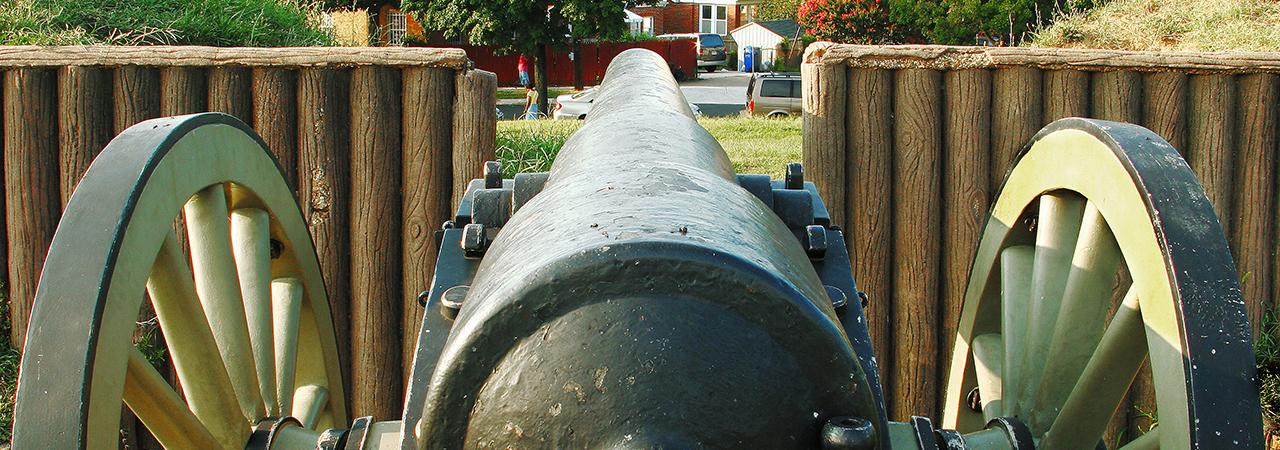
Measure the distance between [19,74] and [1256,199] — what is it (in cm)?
443

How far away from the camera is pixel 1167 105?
175 inches

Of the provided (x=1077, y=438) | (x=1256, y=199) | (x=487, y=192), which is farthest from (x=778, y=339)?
(x=1256, y=199)

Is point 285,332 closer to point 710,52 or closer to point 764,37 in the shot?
point 710,52

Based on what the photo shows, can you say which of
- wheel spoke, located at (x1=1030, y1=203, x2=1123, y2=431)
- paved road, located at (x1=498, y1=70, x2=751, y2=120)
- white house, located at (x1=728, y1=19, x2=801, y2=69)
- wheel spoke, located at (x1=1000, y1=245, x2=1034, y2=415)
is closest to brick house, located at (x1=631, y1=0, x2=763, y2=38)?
white house, located at (x1=728, y1=19, x2=801, y2=69)

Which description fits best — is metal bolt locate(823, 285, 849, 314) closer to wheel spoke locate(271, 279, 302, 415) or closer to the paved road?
wheel spoke locate(271, 279, 302, 415)

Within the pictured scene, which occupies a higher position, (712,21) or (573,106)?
(712,21)

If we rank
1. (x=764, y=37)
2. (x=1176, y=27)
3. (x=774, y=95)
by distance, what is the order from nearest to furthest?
(x=1176, y=27) < (x=774, y=95) < (x=764, y=37)

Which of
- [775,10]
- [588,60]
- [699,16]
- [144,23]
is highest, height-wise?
[775,10]

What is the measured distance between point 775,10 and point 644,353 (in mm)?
77945

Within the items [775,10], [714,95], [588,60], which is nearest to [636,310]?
[714,95]

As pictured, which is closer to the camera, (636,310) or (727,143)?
(636,310)

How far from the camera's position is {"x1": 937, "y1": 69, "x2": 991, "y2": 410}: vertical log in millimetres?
4484

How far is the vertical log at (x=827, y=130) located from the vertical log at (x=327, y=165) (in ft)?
5.56

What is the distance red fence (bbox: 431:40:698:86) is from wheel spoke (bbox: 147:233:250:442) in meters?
44.1
